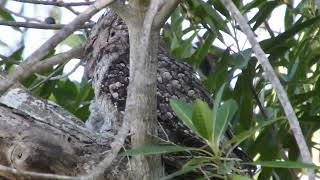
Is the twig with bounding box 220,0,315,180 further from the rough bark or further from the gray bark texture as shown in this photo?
the rough bark

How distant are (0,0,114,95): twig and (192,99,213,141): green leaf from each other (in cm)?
32

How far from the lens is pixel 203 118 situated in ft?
4.98

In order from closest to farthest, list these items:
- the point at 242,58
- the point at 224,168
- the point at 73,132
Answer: the point at 224,168 → the point at 73,132 → the point at 242,58

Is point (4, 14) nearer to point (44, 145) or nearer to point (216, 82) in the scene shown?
point (216, 82)

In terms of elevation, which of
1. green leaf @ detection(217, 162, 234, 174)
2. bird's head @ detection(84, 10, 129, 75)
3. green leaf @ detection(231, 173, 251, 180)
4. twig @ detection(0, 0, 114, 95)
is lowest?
green leaf @ detection(231, 173, 251, 180)

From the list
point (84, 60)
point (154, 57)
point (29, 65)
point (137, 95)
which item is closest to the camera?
point (29, 65)

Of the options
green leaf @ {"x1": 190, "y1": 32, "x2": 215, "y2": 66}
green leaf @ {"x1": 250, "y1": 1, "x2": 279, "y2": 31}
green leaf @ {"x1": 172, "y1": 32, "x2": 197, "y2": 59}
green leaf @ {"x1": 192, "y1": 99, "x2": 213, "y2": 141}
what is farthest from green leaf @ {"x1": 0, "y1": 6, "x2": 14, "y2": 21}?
green leaf @ {"x1": 192, "y1": 99, "x2": 213, "y2": 141}

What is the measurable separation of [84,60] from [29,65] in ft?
4.33

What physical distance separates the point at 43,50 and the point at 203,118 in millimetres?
413

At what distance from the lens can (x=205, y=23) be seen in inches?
112

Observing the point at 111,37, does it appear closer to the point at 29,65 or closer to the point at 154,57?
the point at 154,57

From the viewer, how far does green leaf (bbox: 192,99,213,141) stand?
1.52m

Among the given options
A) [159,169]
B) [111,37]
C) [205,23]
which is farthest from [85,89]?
[159,169]

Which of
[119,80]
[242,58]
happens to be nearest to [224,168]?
[242,58]
